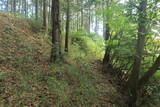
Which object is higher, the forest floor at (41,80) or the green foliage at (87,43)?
the green foliage at (87,43)

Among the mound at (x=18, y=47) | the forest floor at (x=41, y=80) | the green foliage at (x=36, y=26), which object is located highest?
the green foliage at (x=36, y=26)

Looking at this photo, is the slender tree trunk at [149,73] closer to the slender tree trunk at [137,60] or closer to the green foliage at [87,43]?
the slender tree trunk at [137,60]

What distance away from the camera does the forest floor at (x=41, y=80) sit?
16.9 ft

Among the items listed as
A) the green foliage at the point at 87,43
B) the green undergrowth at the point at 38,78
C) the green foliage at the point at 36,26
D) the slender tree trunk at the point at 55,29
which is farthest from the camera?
the green foliage at the point at 87,43

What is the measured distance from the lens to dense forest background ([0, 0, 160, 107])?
18.2 feet

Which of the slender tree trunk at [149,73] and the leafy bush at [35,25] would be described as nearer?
the slender tree trunk at [149,73]

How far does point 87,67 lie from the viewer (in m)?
8.93

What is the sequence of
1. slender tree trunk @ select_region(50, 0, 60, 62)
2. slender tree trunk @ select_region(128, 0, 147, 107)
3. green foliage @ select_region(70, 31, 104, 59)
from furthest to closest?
green foliage @ select_region(70, 31, 104, 59), slender tree trunk @ select_region(50, 0, 60, 62), slender tree trunk @ select_region(128, 0, 147, 107)

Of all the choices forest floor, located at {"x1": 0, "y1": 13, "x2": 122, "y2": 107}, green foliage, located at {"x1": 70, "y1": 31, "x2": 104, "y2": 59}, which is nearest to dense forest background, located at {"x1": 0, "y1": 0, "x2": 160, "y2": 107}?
forest floor, located at {"x1": 0, "y1": 13, "x2": 122, "y2": 107}

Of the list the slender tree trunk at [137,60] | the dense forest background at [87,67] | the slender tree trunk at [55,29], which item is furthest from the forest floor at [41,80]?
the slender tree trunk at [137,60]

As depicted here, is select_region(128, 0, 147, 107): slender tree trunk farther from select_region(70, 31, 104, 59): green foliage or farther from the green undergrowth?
select_region(70, 31, 104, 59): green foliage

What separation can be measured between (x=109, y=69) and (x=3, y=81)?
6.05 m

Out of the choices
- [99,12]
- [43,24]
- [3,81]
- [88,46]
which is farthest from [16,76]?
[88,46]

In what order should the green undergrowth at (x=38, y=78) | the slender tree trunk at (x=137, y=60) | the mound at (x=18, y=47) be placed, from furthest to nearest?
the mound at (x=18, y=47) < the slender tree trunk at (x=137, y=60) < the green undergrowth at (x=38, y=78)
